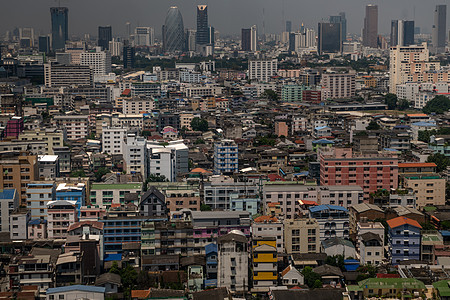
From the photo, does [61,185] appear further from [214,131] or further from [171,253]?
[214,131]

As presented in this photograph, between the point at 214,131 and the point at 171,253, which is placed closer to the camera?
the point at 171,253

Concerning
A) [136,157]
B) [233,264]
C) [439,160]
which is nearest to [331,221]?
[233,264]

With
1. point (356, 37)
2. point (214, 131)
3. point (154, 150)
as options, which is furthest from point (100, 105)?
point (356, 37)

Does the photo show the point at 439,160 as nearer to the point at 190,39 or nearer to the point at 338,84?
the point at 338,84

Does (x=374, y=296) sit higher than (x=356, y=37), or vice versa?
(x=356, y=37)

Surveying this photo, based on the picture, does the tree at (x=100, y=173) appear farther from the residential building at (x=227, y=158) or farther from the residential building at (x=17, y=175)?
the residential building at (x=17, y=175)

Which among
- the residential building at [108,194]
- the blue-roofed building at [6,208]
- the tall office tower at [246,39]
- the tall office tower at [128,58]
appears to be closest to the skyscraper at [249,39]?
the tall office tower at [246,39]
